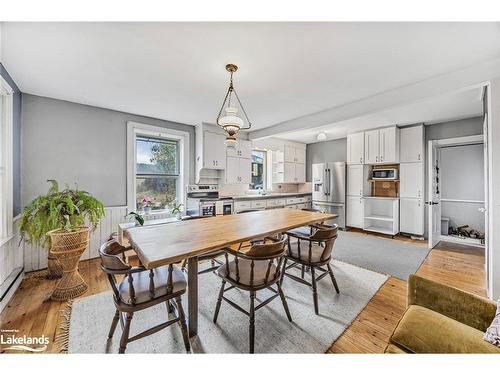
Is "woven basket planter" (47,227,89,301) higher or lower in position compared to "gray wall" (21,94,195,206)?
lower

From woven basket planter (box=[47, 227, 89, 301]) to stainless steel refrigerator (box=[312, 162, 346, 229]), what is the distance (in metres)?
4.91

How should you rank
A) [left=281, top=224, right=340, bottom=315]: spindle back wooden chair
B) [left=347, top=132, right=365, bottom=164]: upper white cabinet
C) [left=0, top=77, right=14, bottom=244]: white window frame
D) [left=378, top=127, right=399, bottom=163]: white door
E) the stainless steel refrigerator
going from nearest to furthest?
[left=281, top=224, right=340, bottom=315]: spindle back wooden chair → [left=0, top=77, right=14, bottom=244]: white window frame → [left=378, top=127, right=399, bottom=163]: white door → [left=347, top=132, right=365, bottom=164]: upper white cabinet → the stainless steel refrigerator

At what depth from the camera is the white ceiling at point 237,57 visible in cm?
161

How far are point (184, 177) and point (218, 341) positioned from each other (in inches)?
127

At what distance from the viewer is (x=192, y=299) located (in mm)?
1609

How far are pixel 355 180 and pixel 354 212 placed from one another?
0.78 metres

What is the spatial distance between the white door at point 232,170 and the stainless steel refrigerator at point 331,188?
7.37 ft

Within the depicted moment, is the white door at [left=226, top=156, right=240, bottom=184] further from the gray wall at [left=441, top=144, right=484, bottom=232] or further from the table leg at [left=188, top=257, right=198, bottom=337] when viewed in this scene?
the gray wall at [left=441, top=144, right=484, bottom=232]

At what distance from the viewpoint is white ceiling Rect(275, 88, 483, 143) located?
9.98 feet

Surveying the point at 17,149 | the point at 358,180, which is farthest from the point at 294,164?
the point at 17,149

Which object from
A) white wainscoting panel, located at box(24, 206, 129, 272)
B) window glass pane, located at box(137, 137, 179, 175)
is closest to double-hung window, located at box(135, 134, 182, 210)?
window glass pane, located at box(137, 137, 179, 175)

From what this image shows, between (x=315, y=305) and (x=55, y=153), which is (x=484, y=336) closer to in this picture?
(x=315, y=305)
